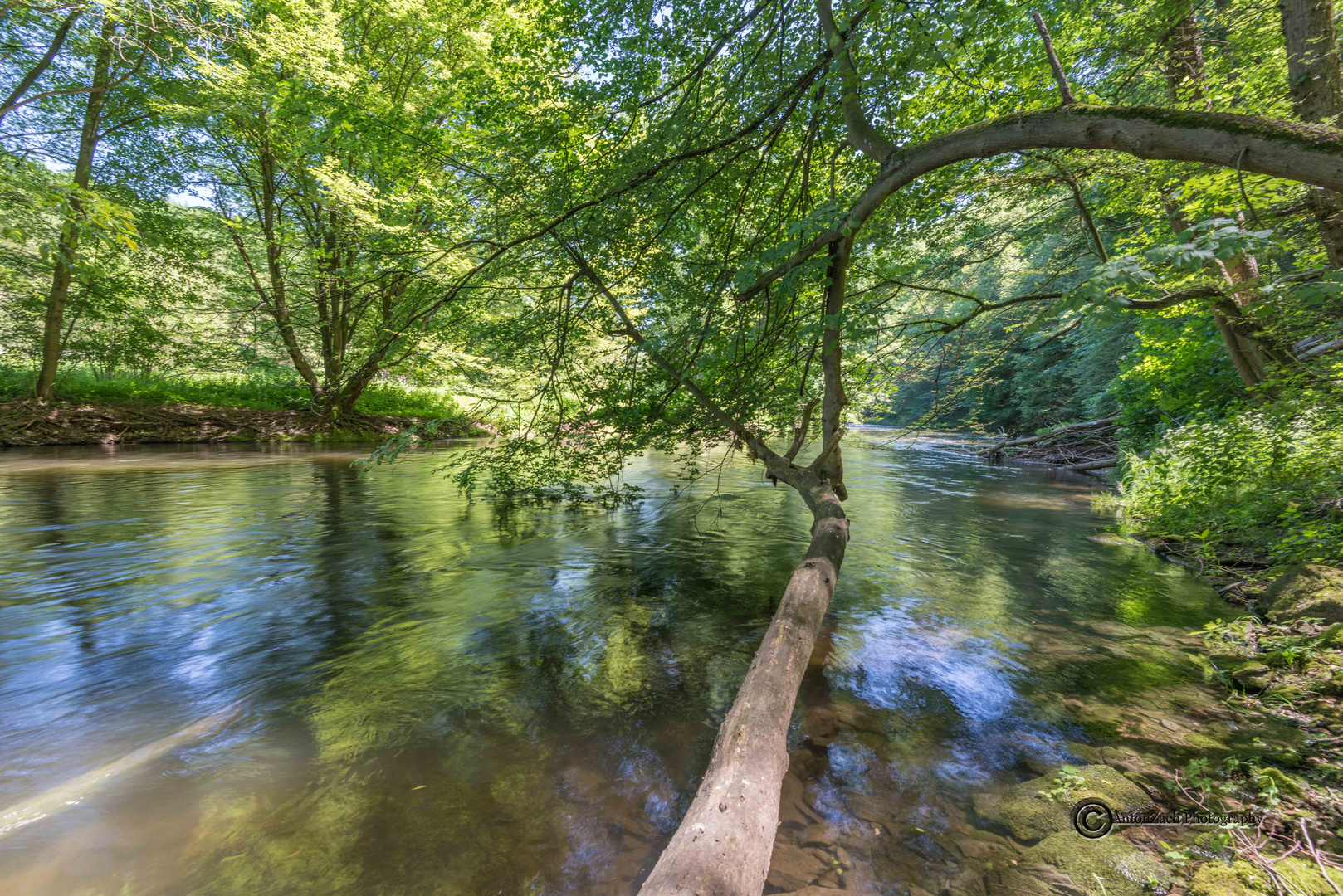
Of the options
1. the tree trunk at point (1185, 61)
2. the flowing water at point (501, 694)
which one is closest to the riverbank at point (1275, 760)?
the flowing water at point (501, 694)

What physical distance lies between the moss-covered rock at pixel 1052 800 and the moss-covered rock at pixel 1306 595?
11.4ft

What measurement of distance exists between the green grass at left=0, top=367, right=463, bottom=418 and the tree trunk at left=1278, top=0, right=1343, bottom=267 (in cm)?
1835

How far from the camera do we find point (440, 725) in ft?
12.1

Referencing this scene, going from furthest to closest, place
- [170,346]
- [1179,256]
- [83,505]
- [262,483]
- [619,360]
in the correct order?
[170,346] → [262,483] → [83,505] → [619,360] → [1179,256]

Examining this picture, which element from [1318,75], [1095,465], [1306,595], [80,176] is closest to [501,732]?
[1318,75]

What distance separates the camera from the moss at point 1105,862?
2.31m

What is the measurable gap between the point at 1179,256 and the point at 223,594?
28.1ft

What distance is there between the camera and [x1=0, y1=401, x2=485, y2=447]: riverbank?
598 inches

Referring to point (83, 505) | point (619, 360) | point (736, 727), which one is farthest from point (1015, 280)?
point (83, 505)

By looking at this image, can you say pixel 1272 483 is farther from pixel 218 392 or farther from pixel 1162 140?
pixel 218 392

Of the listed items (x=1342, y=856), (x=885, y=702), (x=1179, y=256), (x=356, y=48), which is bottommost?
(x=885, y=702)

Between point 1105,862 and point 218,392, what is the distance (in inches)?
1049

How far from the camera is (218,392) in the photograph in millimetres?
20266

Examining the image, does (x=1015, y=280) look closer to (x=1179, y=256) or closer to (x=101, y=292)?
(x=1179, y=256)
